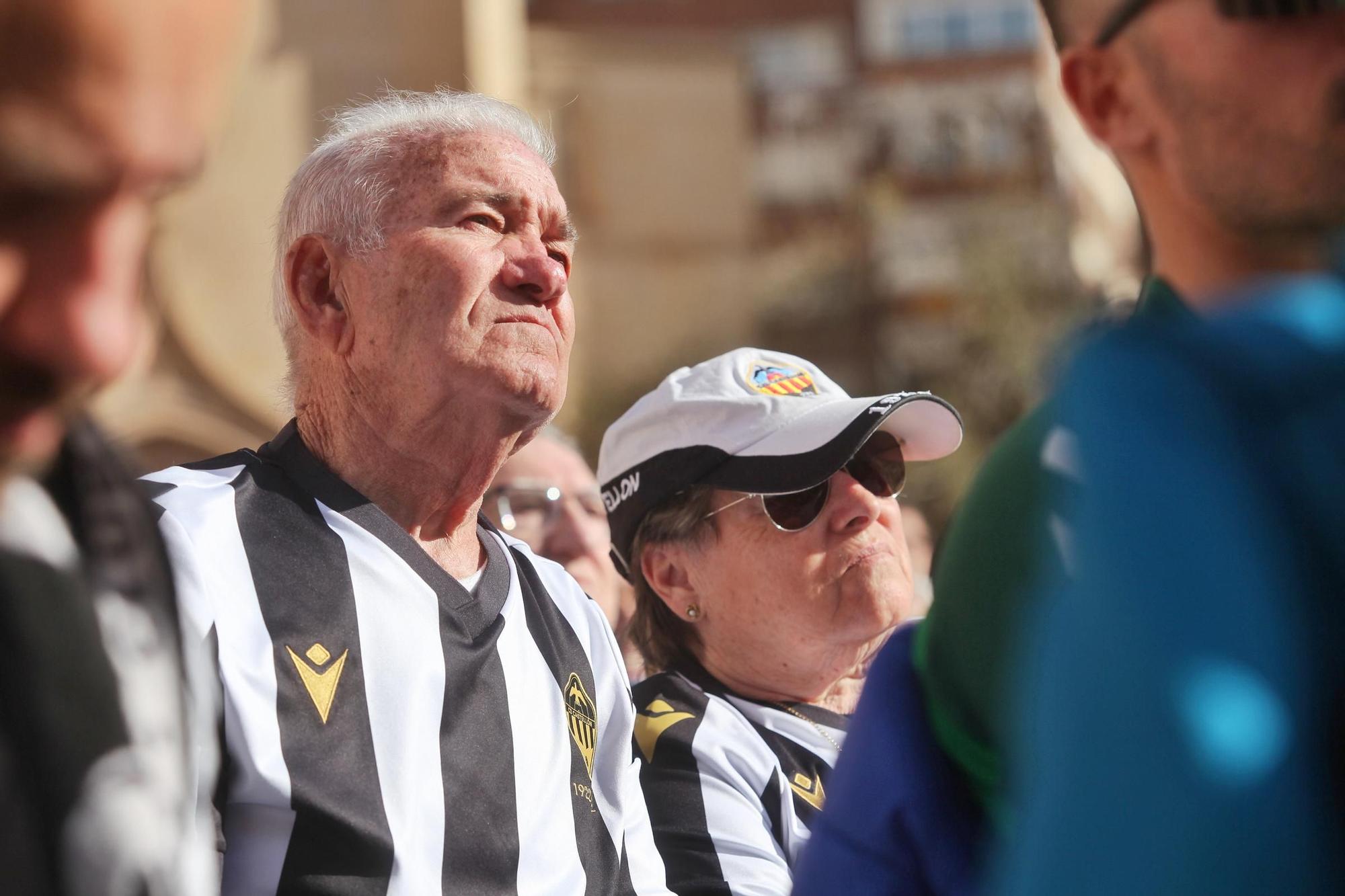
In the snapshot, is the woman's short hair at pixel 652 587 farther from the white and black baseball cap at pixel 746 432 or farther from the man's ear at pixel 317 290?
the man's ear at pixel 317 290

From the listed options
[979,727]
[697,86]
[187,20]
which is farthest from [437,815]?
[697,86]

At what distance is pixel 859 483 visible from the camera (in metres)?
3.03

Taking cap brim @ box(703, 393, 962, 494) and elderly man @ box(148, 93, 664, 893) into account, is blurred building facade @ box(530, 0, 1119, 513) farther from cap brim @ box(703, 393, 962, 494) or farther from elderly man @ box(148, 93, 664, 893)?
elderly man @ box(148, 93, 664, 893)

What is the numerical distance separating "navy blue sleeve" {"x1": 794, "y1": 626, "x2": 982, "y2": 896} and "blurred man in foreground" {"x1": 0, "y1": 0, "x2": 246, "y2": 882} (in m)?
0.49

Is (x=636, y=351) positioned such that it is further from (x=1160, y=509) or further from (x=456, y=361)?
(x=1160, y=509)

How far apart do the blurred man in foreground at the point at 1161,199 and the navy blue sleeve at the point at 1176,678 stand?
2.1 inches

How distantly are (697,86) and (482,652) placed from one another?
23266 mm

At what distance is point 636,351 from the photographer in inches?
935

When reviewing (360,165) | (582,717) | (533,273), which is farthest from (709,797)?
(360,165)

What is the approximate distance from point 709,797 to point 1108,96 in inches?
70.6

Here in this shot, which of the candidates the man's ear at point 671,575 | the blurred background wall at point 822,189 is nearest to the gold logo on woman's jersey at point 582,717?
the man's ear at point 671,575

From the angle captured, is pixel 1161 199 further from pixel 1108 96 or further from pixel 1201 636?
pixel 1201 636

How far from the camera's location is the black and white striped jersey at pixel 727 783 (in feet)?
8.40

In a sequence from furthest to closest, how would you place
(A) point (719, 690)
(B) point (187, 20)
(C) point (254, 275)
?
(C) point (254, 275), (A) point (719, 690), (B) point (187, 20)
